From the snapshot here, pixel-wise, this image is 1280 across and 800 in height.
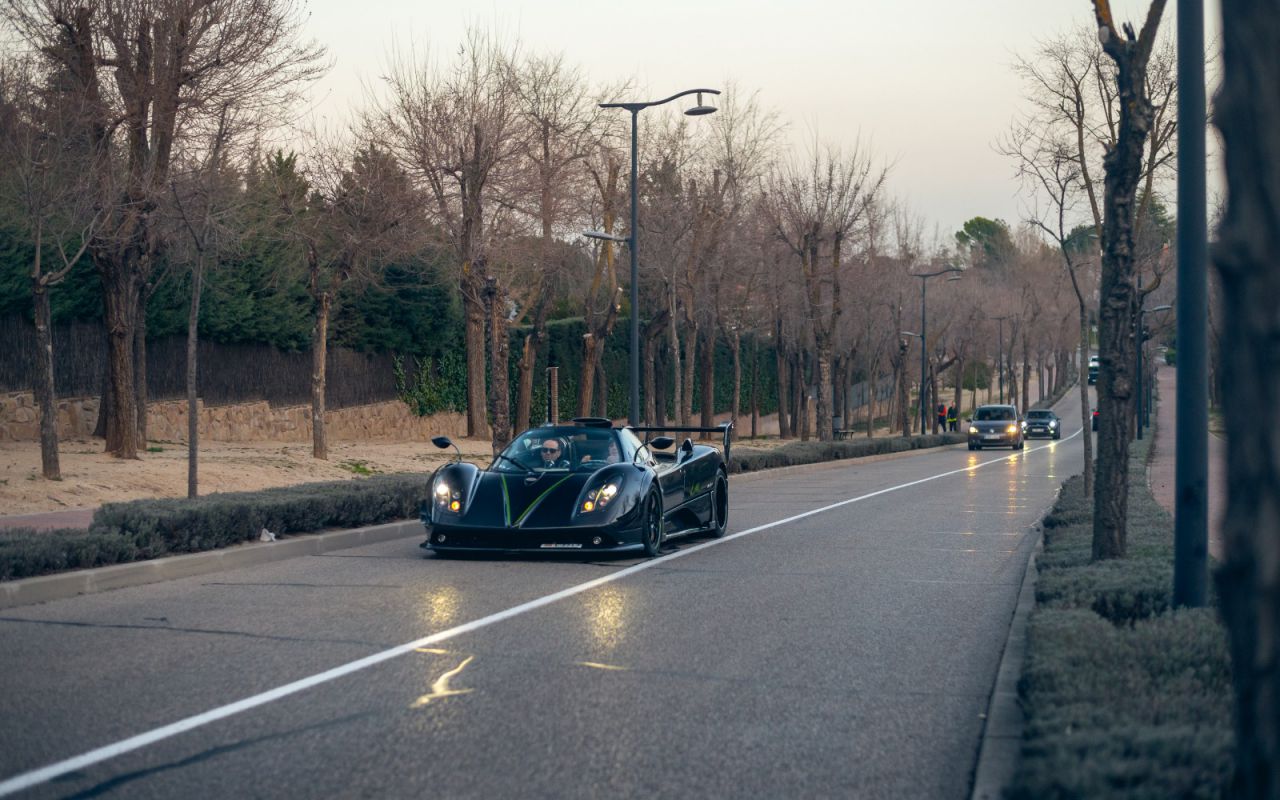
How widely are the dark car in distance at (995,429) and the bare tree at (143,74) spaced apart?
36.5 metres

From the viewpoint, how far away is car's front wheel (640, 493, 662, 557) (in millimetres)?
12898

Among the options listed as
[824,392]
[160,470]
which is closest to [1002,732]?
[160,470]

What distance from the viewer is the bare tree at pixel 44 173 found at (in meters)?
18.1

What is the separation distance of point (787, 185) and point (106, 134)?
26042 mm

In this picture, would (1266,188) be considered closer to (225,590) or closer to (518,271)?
(225,590)

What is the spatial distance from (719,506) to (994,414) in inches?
1574

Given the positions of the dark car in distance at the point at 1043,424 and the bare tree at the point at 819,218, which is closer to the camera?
the bare tree at the point at 819,218

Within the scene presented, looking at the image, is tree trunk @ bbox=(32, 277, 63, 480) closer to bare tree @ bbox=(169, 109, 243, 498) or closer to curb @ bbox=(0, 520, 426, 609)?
bare tree @ bbox=(169, 109, 243, 498)

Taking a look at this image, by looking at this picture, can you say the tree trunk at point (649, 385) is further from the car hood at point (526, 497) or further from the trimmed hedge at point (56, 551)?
the trimmed hedge at point (56, 551)

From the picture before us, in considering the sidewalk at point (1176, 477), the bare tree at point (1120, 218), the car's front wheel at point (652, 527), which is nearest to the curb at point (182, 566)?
the car's front wheel at point (652, 527)

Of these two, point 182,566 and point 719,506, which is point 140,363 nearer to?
point 719,506

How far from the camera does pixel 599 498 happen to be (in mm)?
Result: 12555

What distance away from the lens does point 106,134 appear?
19797 mm

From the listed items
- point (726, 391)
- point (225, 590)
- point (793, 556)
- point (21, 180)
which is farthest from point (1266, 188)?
point (726, 391)
